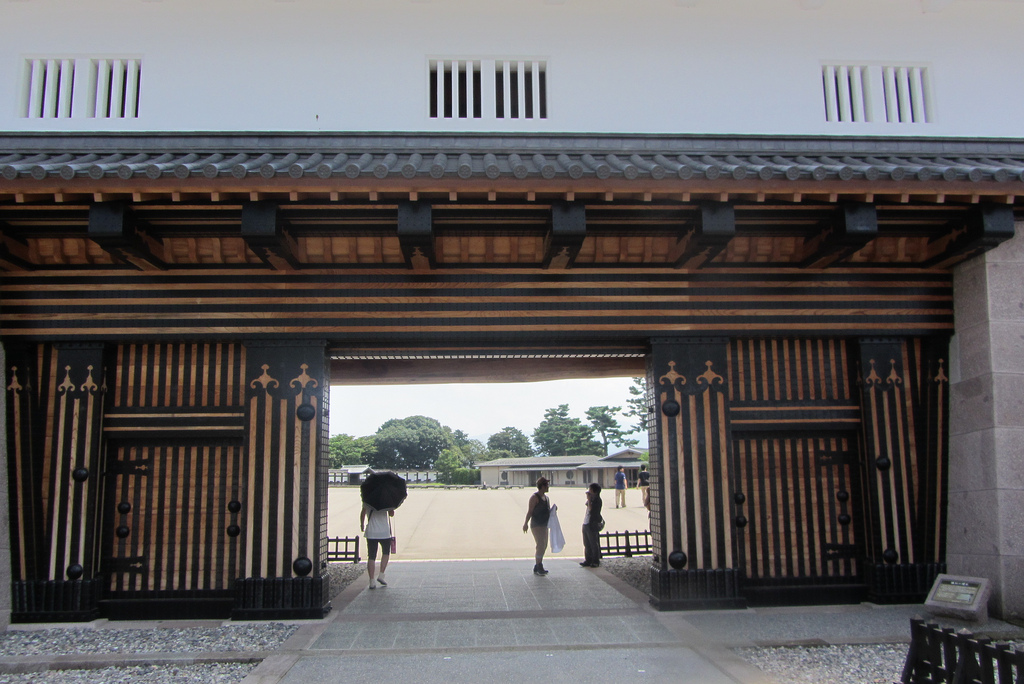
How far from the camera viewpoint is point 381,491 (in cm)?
878

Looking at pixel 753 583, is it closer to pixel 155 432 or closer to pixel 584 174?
pixel 584 174

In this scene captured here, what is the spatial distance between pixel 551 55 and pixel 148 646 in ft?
24.2

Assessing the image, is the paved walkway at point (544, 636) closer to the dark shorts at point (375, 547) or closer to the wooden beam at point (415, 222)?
the dark shorts at point (375, 547)

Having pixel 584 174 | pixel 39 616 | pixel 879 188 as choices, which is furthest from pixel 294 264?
pixel 879 188

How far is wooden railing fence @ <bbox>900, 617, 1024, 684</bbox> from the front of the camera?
369 cm

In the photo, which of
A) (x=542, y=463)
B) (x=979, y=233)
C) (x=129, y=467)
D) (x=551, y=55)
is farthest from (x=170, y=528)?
(x=542, y=463)

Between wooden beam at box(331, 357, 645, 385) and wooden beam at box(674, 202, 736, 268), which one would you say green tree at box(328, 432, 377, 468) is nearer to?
wooden beam at box(331, 357, 645, 385)

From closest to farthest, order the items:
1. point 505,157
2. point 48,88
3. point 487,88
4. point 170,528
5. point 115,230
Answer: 1. point 115,230
2. point 505,157
3. point 170,528
4. point 48,88
5. point 487,88

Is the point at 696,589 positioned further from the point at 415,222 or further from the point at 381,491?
the point at 415,222

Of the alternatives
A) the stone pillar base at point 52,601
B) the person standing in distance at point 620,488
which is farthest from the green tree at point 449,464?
the stone pillar base at point 52,601

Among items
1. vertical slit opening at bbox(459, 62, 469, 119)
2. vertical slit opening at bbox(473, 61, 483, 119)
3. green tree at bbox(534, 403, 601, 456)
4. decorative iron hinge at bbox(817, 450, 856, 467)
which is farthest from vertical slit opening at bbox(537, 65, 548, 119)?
green tree at bbox(534, 403, 601, 456)

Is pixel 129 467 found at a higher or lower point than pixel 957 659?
higher

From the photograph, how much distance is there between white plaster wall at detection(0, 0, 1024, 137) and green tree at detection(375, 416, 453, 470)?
72.8 meters

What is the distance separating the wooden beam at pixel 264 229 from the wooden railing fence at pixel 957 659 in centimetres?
576
